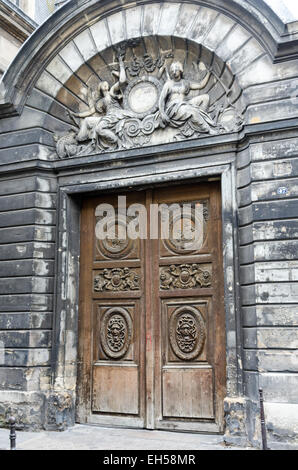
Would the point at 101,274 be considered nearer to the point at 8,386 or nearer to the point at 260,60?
the point at 8,386

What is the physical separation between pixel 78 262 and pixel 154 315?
63.0 inches

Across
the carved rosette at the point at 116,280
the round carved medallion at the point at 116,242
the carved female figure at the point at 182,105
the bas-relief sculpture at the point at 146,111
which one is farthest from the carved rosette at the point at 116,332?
the carved female figure at the point at 182,105

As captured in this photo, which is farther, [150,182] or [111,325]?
[111,325]

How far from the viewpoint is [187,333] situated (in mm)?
7605

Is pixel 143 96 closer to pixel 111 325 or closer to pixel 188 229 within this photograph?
pixel 188 229

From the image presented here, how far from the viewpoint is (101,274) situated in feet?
27.6

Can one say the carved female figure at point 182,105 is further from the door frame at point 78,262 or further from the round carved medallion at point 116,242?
the round carved medallion at point 116,242

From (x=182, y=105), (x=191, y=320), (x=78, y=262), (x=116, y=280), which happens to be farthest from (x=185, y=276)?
(x=182, y=105)

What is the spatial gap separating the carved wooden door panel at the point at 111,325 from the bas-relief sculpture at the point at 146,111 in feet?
3.23

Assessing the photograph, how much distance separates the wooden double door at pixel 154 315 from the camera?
295 inches

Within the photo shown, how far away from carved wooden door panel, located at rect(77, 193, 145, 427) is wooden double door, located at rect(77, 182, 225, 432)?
0.02 m

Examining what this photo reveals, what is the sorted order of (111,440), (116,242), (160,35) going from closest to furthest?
1. (111,440)
2. (160,35)
3. (116,242)

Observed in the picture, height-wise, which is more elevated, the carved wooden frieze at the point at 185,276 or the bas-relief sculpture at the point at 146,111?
the bas-relief sculpture at the point at 146,111
